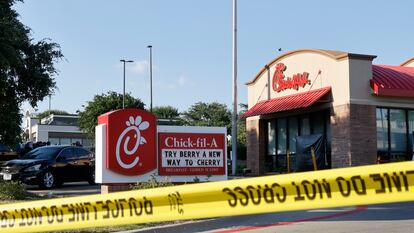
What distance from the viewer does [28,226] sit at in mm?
6023

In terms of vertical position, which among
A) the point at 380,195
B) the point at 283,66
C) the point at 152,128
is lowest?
the point at 380,195

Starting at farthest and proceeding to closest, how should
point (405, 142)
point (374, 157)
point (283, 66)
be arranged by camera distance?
point (283, 66) < point (405, 142) < point (374, 157)

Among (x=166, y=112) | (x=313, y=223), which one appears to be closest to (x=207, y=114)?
(x=166, y=112)

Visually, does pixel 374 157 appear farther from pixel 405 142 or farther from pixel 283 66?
pixel 283 66

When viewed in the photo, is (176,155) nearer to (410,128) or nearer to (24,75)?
(24,75)

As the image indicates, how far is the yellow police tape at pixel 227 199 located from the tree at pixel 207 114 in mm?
74074

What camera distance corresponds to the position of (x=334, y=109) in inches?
939

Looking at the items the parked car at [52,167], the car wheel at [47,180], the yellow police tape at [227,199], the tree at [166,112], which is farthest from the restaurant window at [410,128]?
the tree at [166,112]

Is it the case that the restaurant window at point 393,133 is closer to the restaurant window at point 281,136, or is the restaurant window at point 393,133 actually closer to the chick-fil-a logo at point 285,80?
the chick-fil-a logo at point 285,80

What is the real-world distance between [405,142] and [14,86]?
654 inches

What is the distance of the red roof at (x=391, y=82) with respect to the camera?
2342 cm

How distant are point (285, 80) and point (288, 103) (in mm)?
1731

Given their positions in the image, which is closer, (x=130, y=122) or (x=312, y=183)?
(x=312, y=183)

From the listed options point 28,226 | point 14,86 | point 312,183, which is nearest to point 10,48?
point 14,86
